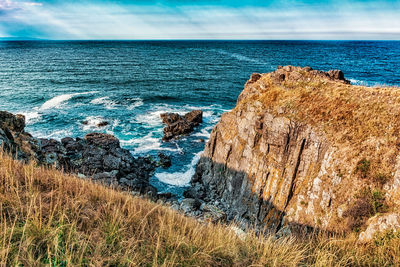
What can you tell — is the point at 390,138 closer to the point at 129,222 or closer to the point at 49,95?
the point at 129,222

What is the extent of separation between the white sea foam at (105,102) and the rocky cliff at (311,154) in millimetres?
36555

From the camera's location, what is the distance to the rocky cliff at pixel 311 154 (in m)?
11.9

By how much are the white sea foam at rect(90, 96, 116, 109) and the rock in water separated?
14.2 meters

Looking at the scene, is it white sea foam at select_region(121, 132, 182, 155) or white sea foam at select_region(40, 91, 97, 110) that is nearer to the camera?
white sea foam at select_region(121, 132, 182, 155)

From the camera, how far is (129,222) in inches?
218

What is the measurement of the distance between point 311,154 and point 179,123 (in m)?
26.1

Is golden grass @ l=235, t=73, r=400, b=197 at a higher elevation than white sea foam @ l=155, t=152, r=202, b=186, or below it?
higher

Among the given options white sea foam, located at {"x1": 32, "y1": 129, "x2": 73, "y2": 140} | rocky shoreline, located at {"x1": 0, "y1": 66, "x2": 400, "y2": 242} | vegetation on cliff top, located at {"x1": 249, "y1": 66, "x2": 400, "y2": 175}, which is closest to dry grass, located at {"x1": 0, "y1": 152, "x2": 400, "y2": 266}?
rocky shoreline, located at {"x1": 0, "y1": 66, "x2": 400, "y2": 242}

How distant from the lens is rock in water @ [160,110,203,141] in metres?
36.5

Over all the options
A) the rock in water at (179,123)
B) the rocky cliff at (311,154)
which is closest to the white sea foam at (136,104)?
the rock in water at (179,123)

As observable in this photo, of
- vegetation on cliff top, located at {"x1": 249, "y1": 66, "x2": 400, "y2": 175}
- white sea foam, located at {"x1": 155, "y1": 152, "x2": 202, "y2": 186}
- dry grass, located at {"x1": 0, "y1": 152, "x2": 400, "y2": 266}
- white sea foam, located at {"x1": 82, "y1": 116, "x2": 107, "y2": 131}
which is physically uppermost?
vegetation on cliff top, located at {"x1": 249, "y1": 66, "x2": 400, "y2": 175}

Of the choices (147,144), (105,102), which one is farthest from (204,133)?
(105,102)

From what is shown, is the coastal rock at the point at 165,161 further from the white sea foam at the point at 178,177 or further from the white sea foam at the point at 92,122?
the white sea foam at the point at 92,122

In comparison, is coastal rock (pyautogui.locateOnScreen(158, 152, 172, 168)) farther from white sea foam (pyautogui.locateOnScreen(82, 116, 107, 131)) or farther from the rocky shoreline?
white sea foam (pyautogui.locateOnScreen(82, 116, 107, 131))
